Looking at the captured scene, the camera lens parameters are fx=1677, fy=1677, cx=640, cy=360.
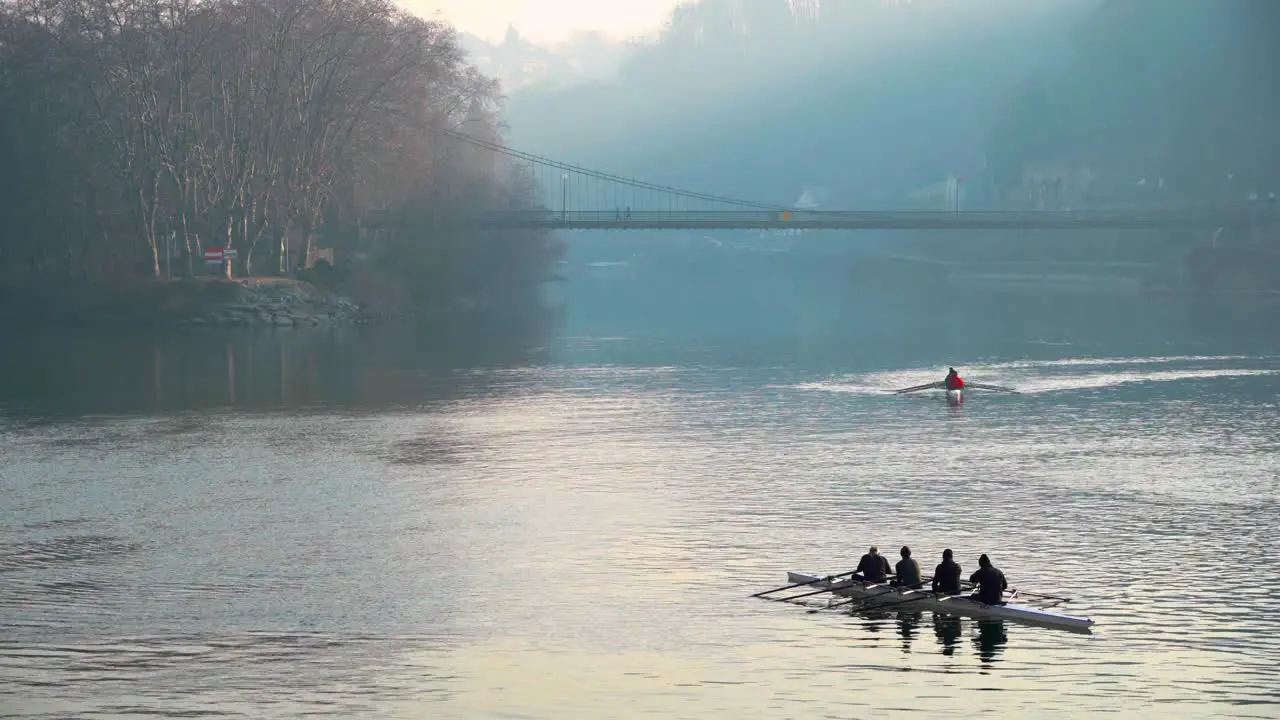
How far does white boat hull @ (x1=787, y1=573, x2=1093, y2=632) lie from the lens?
3431cm

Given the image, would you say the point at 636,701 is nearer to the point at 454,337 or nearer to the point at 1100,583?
the point at 1100,583

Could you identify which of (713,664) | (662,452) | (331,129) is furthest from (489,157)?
(713,664)

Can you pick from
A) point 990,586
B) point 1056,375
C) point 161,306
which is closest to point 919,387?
point 1056,375

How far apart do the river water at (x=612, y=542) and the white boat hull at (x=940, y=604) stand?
380 millimetres

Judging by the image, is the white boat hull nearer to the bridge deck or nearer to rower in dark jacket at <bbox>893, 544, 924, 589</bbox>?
rower in dark jacket at <bbox>893, 544, 924, 589</bbox>

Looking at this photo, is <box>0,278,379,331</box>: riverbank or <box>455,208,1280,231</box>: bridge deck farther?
<box>455,208,1280,231</box>: bridge deck

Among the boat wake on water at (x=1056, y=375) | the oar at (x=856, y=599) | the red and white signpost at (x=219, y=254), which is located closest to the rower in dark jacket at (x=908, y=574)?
the oar at (x=856, y=599)

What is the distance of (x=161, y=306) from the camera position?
121812mm

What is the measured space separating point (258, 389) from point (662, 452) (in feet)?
A: 91.7

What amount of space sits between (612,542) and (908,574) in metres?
9.61

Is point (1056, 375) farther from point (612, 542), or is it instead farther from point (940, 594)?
point (940, 594)

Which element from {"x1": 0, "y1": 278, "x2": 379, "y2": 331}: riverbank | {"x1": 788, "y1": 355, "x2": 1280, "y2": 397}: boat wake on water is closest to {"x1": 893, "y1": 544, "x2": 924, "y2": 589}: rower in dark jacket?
{"x1": 788, "y1": 355, "x2": 1280, "y2": 397}: boat wake on water

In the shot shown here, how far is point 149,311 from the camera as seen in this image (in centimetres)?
12162

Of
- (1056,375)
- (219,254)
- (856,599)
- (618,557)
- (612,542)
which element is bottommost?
(856,599)
